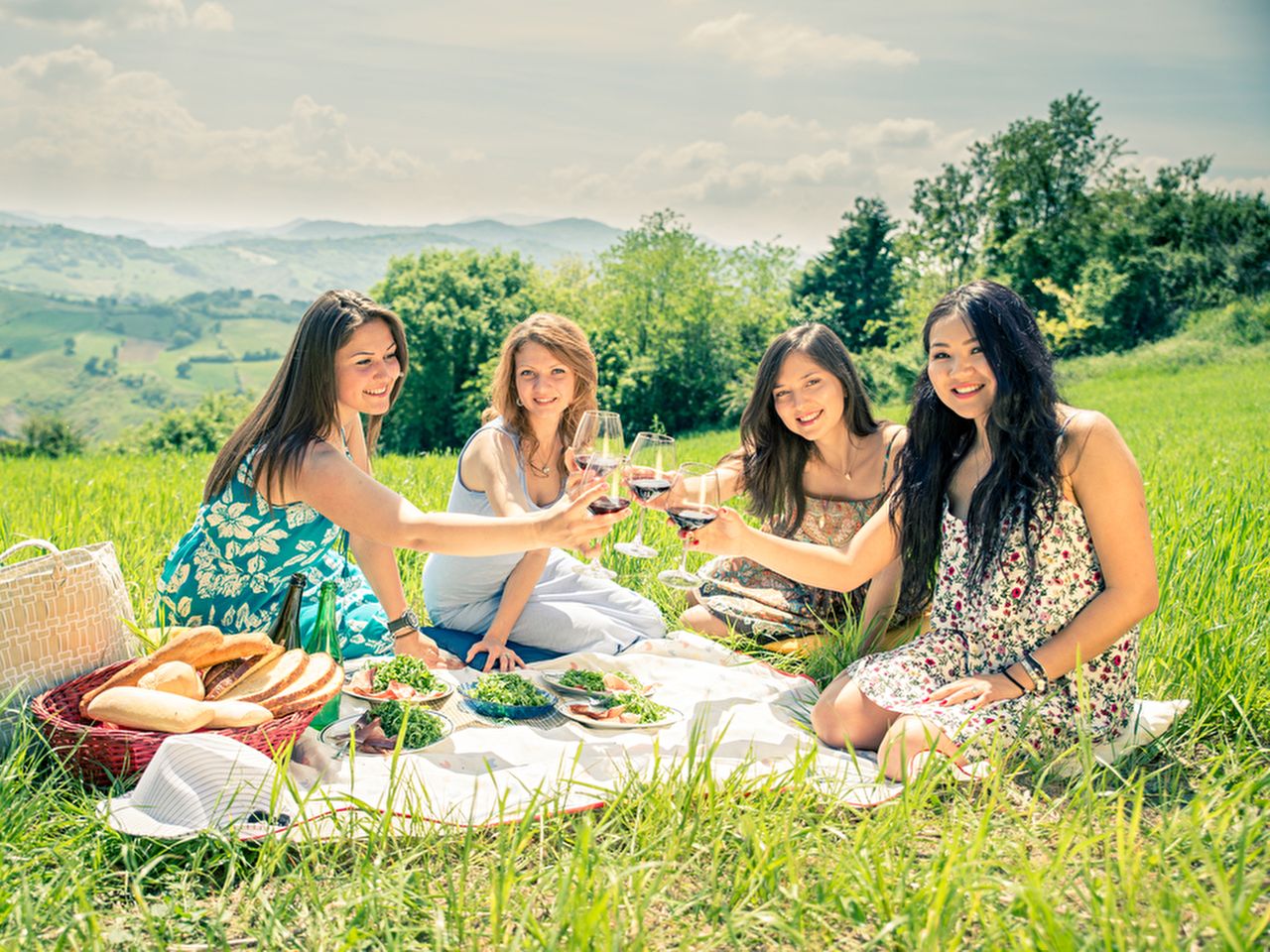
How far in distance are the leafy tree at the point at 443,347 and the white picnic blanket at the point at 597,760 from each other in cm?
4435

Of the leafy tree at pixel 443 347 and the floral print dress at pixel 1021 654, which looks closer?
the floral print dress at pixel 1021 654

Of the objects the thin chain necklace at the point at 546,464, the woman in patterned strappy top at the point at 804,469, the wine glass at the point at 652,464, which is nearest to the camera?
the wine glass at the point at 652,464

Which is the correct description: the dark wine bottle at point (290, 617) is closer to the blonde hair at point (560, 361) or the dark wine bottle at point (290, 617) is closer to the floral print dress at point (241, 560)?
the floral print dress at point (241, 560)

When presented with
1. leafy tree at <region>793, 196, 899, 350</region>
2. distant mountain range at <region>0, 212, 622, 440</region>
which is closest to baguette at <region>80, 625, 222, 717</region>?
leafy tree at <region>793, 196, 899, 350</region>

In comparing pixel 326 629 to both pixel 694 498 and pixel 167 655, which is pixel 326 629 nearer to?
pixel 167 655

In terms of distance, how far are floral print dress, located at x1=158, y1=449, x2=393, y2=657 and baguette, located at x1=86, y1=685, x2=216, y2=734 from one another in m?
0.80

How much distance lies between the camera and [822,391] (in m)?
4.25

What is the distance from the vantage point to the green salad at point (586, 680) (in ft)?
11.8

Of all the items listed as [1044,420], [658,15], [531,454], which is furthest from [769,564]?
[658,15]

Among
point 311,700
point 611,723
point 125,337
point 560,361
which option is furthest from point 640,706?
point 125,337

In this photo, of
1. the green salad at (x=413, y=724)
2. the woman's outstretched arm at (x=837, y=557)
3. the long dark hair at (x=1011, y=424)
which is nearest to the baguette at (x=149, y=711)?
the green salad at (x=413, y=724)

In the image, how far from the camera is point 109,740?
105 inches

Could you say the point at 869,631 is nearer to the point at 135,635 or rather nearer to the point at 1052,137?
the point at 135,635

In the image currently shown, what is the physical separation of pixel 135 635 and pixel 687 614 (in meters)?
2.51
